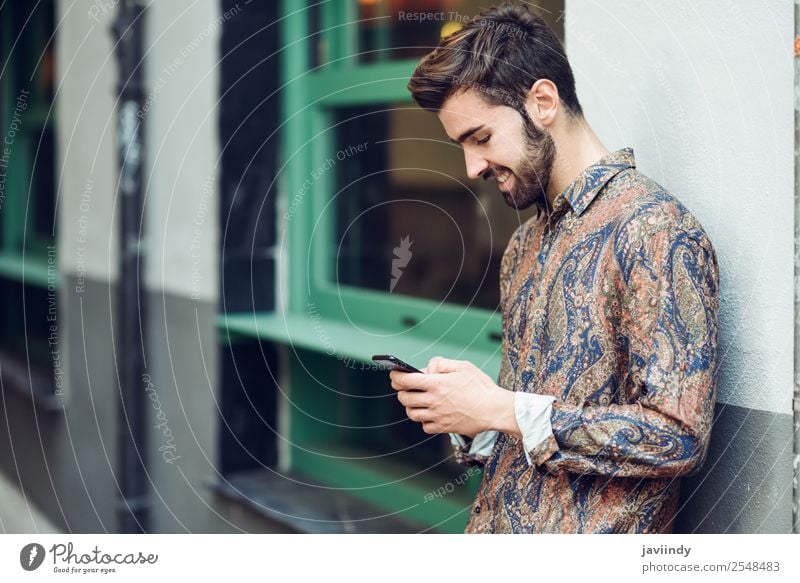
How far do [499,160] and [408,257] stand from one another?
3.26 feet

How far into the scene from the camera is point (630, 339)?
4.02 ft

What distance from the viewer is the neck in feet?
Answer: 4.51

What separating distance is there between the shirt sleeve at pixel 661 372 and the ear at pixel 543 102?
25cm

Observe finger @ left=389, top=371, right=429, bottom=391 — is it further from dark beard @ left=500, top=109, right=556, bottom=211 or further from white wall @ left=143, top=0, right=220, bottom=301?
white wall @ left=143, top=0, right=220, bottom=301

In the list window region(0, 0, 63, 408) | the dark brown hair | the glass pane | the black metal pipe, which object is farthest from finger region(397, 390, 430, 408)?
window region(0, 0, 63, 408)

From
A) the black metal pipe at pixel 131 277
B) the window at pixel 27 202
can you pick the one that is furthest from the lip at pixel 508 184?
the window at pixel 27 202

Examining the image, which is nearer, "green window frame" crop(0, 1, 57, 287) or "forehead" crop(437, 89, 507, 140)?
"forehead" crop(437, 89, 507, 140)

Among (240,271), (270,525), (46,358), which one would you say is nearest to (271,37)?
(240,271)

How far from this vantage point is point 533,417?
4.06 ft

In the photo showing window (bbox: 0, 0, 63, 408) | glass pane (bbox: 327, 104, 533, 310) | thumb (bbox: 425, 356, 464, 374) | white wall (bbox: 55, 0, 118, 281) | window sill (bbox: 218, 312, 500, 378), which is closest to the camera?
thumb (bbox: 425, 356, 464, 374)

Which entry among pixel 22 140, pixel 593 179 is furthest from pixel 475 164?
pixel 22 140

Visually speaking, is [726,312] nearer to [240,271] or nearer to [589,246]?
[589,246]

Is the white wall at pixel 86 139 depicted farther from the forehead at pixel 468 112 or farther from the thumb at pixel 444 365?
the thumb at pixel 444 365

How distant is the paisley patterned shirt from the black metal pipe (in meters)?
1.52
